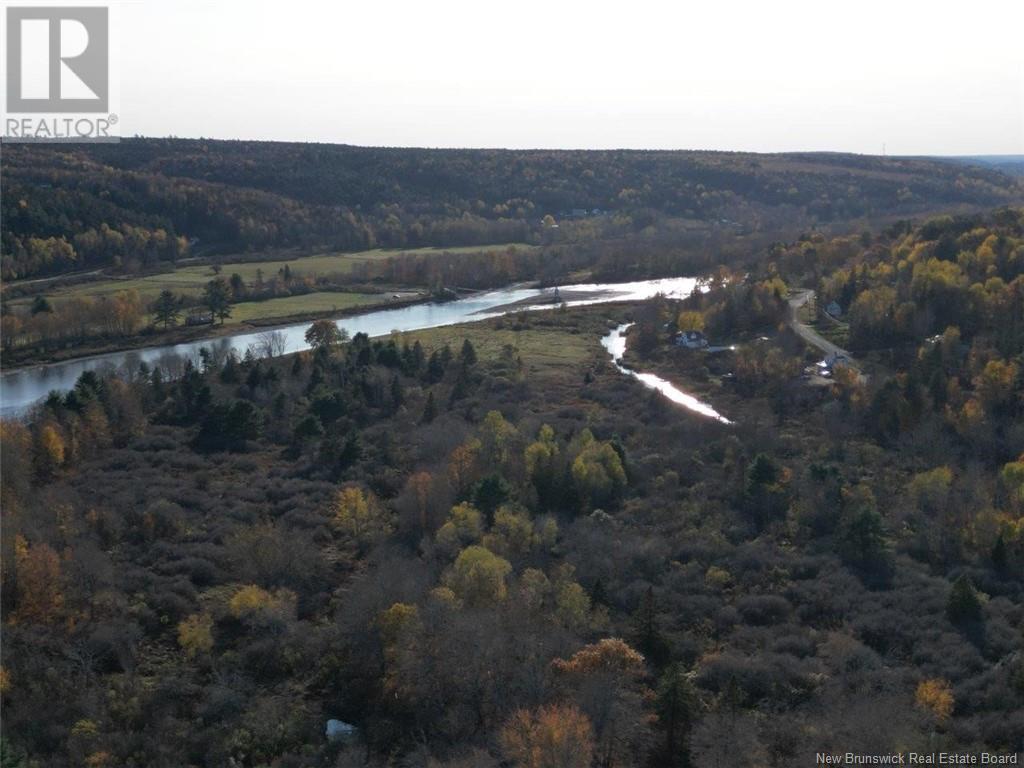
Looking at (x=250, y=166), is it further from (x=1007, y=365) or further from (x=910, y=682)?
(x=910, y=682)

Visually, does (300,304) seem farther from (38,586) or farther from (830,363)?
(38,586)

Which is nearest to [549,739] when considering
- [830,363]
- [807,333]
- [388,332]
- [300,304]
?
[830,363]

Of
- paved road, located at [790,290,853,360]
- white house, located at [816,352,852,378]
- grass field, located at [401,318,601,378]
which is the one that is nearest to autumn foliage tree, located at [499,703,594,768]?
white house, located at [816,352,852,378]

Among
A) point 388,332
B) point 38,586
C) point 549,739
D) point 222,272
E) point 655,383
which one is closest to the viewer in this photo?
point 549,739

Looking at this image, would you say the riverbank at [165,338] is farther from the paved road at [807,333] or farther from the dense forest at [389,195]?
the paved road at [807,333]

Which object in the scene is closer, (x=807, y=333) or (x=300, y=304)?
(x=807, y=333)

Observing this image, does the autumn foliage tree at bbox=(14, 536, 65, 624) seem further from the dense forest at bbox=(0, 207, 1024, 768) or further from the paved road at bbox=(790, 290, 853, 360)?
the paved road at bbox=(790, 290, 853, 360)

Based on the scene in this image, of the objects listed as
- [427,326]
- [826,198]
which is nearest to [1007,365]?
[427,326]
